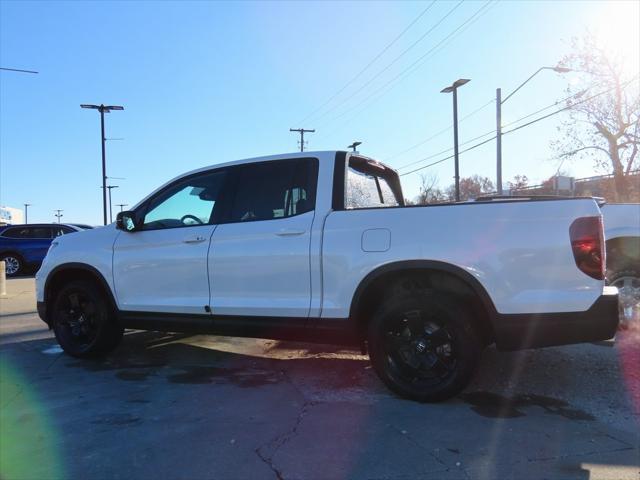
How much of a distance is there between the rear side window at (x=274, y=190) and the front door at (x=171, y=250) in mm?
262

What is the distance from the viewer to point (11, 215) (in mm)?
87500

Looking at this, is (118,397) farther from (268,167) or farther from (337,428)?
(268,167)

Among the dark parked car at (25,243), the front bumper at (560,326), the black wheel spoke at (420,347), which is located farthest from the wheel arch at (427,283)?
the dark parked car at (25,243)

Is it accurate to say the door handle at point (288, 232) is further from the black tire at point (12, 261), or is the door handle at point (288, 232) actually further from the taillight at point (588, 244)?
the black tire at point (12, 261)

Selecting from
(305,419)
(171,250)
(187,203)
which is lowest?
(305,419)

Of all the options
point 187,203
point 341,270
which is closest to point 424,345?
point 341,270

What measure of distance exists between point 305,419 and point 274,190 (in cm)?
205

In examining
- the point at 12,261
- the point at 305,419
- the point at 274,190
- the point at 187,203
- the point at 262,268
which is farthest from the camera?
the point at 12,261

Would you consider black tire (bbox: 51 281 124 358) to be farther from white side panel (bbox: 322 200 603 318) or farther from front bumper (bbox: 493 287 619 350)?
front bumper (bbox: 493 287 619 350)

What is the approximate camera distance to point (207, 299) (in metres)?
5.07

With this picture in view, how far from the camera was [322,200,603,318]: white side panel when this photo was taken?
388 centimetres

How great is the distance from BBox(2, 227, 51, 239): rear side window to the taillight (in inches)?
668

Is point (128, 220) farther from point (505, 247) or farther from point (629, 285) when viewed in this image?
point (629, 285)

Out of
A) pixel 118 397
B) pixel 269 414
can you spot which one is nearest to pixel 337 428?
pixel 269 414
